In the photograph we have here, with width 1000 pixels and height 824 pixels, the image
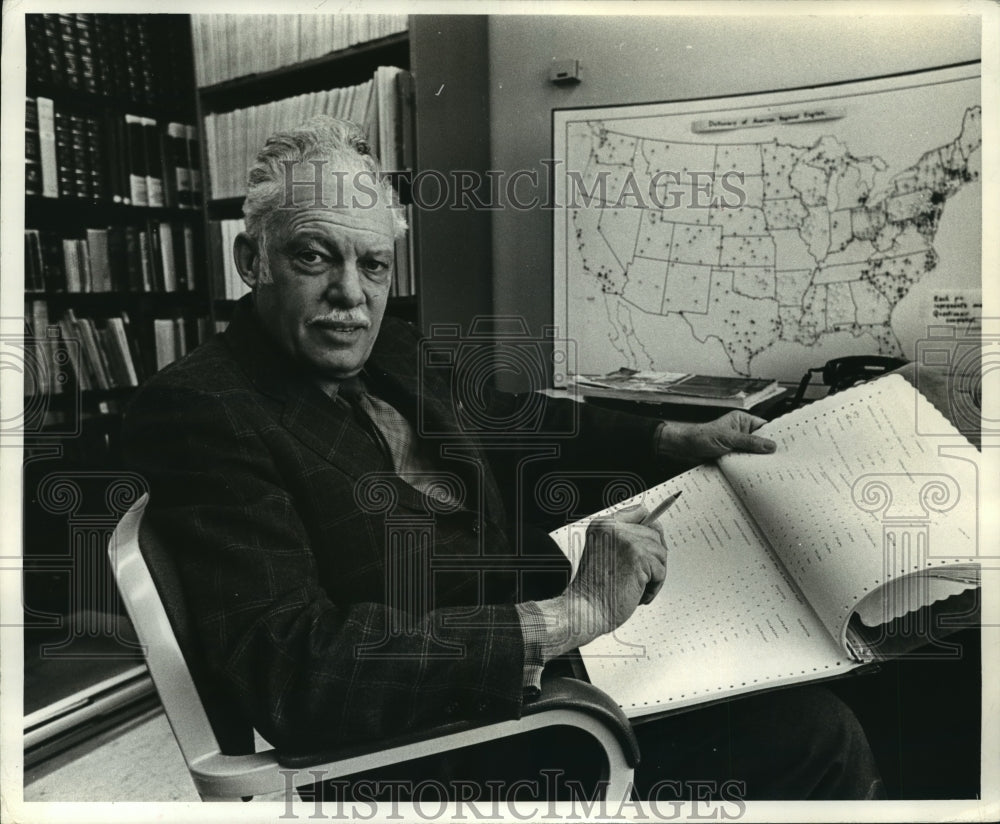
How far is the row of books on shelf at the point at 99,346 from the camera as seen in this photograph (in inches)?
43.9

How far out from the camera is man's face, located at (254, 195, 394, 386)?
0.93 meters

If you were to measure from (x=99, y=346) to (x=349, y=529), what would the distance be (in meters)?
0.89

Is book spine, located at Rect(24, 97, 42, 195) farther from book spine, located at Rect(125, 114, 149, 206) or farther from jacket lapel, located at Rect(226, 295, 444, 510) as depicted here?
jacket lapel, located at Rect(226, 295, 444, 510)

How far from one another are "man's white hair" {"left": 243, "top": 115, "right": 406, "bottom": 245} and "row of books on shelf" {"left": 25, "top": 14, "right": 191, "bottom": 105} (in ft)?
1.44

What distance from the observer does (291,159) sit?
36.1 inches

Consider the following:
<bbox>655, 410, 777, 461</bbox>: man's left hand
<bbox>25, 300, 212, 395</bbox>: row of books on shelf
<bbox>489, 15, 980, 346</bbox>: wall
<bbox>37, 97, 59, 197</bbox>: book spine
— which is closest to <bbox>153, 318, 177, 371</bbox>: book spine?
<bbox>25, 300, 212, 395</bbox>: row of books on shelf

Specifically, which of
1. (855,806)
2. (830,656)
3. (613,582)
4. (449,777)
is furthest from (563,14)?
(855,806)

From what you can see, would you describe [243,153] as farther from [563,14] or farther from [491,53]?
[563,14]

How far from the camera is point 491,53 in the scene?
3.77ft

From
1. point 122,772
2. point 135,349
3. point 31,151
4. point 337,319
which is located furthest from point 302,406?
point 122,772

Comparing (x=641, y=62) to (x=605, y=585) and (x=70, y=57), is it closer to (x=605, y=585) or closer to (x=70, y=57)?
(x=605, y=585)

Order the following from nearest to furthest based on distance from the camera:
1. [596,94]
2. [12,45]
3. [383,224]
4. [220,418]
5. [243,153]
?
[220,418], [383,224], [12,45], [596,94], [243,153]

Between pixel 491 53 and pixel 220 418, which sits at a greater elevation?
pixel 491 53

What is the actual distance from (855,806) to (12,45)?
1608 millimetres
